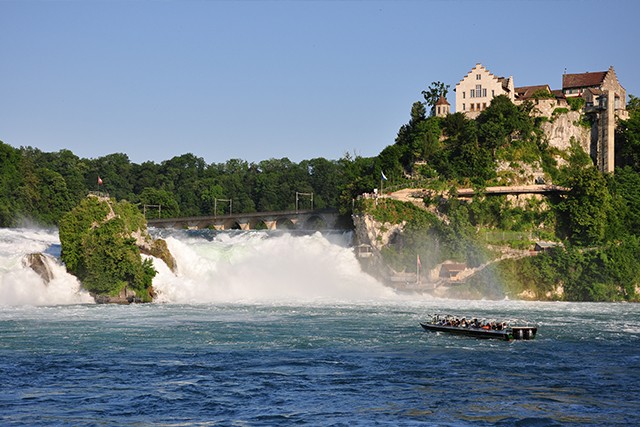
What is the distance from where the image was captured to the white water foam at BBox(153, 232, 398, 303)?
240ft

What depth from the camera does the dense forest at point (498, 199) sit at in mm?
78188

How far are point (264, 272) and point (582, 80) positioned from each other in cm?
4817

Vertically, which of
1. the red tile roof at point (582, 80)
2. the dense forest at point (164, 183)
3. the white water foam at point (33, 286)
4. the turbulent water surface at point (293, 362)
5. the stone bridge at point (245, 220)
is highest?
the red tile roof at point (582, 80)

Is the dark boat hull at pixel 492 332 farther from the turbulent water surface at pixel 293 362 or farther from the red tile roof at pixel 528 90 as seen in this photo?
the red tile roof at pixel 528 90

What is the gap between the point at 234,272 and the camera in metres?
78.9

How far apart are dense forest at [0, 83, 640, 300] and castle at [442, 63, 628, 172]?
1.56 metres

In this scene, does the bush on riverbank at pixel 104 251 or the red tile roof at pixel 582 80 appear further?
the red tile roof at pixel 582 80

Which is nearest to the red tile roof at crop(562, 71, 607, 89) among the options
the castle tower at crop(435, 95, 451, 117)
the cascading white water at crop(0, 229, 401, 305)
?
the castle tower at crop(435, 95, 451, 117)

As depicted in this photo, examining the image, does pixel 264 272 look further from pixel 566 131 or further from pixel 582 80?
pixel 582 80

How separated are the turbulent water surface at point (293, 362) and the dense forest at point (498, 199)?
6.61 metres

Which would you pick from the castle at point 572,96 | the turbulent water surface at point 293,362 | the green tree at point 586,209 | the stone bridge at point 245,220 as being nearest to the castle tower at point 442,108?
the castle at point 572,96

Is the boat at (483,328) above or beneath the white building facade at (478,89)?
beneath

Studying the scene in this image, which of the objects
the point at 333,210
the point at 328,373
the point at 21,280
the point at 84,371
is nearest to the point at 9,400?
the point at 84,371

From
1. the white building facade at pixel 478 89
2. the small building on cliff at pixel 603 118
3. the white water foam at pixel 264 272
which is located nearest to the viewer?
the white water foam at pixel 264 272
